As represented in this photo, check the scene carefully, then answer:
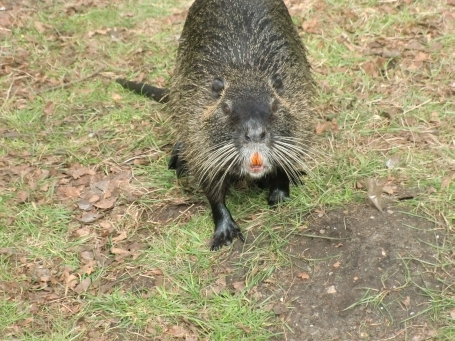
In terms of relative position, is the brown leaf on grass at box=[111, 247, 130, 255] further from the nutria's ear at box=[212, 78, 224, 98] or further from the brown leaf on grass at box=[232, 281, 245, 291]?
→ the nutria's ear at box=[212, 78, 224, 98]

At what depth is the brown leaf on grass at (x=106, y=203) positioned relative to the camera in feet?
13.8

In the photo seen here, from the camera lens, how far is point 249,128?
337cm

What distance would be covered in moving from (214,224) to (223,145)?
0.57 metres

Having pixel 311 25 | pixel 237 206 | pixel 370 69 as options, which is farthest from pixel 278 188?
pixel 311 25

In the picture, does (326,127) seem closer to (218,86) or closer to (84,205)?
(218,86)

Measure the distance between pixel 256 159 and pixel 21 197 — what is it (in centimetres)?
167

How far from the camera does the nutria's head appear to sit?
3424mm

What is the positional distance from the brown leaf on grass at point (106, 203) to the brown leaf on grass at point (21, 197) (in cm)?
45

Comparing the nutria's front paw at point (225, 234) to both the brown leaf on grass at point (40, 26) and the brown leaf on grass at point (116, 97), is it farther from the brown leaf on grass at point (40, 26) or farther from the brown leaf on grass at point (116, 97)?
the brown leaf on grass at point (40, 26)

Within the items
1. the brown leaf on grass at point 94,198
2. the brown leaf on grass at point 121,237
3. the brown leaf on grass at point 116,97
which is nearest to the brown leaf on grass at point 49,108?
the brown leaf on grass at point 116,97

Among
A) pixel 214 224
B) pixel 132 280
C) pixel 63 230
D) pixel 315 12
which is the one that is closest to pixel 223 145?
pixel 214 224

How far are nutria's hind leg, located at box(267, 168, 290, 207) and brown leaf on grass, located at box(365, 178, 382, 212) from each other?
1.54 feet

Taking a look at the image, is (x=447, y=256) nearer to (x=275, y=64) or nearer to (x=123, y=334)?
(x=275, y=64)

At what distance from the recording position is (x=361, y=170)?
4.18 m
